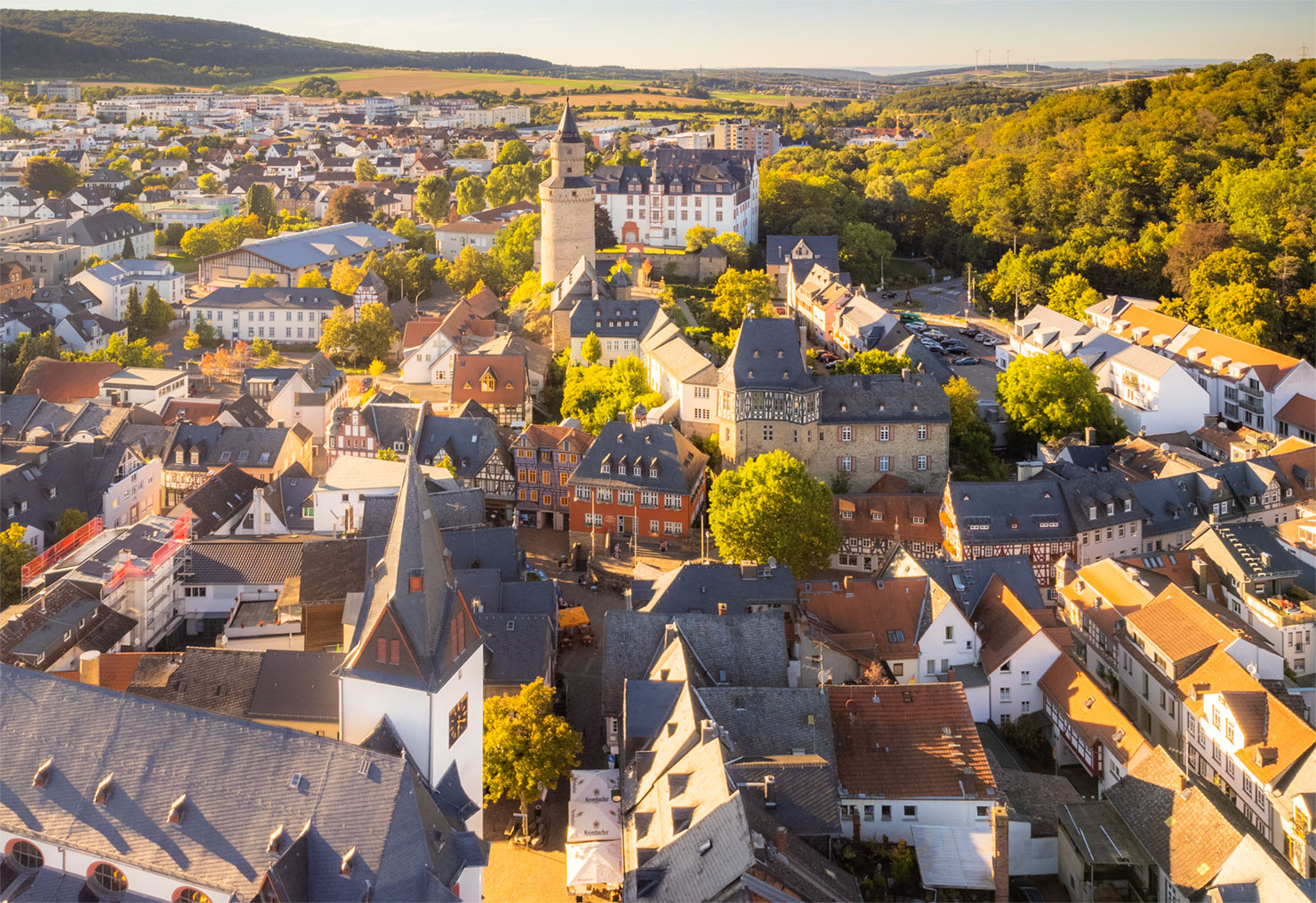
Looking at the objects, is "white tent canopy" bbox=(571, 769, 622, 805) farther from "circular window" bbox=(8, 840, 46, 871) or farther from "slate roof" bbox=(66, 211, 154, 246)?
"slate roof" bbox=(66, 211, 154, 246)

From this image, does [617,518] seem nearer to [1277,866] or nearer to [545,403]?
[545,403]

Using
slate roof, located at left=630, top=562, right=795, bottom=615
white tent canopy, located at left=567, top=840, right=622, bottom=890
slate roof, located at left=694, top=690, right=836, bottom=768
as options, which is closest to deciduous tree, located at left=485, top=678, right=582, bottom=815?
white tent canopy, located at left=567, top=840, right=622, bottom=890

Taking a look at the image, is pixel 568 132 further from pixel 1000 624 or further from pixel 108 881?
pixel 108 881

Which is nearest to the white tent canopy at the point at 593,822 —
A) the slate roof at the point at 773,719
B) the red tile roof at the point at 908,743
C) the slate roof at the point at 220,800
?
the slate roof at the point at 773,719

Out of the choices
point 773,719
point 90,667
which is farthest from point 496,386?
point 773,719

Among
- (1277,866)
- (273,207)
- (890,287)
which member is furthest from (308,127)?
(1277,866)

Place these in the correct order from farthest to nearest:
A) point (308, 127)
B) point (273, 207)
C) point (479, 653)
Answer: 1. point (308, 127)
2. point (273, 207)
3. point (479, 653)
